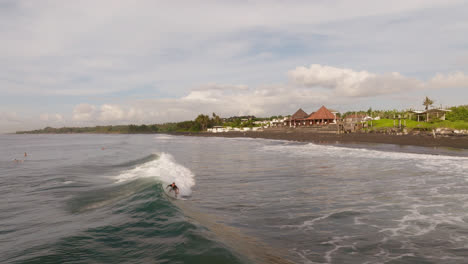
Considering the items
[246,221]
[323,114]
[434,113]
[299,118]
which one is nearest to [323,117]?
[323,114]

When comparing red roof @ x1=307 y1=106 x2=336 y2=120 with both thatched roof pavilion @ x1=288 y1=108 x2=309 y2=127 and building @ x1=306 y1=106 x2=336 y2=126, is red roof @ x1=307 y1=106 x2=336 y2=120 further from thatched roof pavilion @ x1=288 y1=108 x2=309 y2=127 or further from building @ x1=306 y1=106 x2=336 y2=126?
thatched roof pavilion @ x1=288 y1=108 x2=309 y2=127

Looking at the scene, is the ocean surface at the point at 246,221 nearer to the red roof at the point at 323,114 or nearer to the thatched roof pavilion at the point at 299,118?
the red roof at the point at 323,114

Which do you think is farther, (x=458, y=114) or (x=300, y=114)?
(x=300, y=114)

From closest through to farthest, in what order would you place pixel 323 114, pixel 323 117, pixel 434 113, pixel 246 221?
pixel 246 221
pixel 434 113
pixel 323 117
pixel 323 114

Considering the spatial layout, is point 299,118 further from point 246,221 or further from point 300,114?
point 246,221

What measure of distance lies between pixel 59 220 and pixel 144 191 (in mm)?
3576

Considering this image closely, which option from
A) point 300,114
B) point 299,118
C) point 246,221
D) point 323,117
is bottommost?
point 246,221

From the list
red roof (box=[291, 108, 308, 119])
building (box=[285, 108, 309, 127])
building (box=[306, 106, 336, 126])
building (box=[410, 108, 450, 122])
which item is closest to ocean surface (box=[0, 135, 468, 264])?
building (box=[410, 108, 450, 122])

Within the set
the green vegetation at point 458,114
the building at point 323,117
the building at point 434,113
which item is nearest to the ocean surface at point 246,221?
the green vegetation at point 458,114

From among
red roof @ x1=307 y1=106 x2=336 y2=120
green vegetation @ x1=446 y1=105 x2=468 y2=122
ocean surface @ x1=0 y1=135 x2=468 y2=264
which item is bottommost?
ocean surface @ x1=0 y1=135 x2=468 y2=264

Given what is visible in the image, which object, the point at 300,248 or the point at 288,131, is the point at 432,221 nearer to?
the point at 300,248

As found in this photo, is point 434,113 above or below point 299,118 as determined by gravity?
below

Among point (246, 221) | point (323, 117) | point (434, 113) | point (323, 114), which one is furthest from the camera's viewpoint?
point (323, 114)

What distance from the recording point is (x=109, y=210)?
10.1 metres
